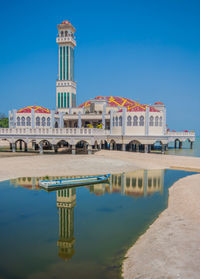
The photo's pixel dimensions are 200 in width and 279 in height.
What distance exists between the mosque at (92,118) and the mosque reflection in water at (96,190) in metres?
14.6

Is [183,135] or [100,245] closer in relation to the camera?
[100,245]

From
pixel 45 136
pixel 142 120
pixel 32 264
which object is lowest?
pixel 32 264

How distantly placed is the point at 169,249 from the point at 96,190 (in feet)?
35.1

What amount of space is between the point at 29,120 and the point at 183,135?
33451mm

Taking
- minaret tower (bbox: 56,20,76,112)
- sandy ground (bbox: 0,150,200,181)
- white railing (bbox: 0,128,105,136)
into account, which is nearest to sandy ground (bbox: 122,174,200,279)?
sandy ground (bbox: 0,150,200,181)

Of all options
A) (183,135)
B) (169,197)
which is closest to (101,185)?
(169,197)

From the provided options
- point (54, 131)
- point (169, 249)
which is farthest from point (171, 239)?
point (54, 131)

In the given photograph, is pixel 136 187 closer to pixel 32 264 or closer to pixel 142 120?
pixel 32 264

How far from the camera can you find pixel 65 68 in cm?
6181

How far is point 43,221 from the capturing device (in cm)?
1302

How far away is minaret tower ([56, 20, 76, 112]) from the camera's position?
6131cm

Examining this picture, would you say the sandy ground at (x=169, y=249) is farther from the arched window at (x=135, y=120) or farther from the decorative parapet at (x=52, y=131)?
the arched window at (x=135, y=120)

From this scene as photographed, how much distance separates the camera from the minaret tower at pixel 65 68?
61.3 metres

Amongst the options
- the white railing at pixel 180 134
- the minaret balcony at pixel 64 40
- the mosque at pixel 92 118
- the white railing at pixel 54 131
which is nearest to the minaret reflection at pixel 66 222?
the white railing at pixel 54 131
